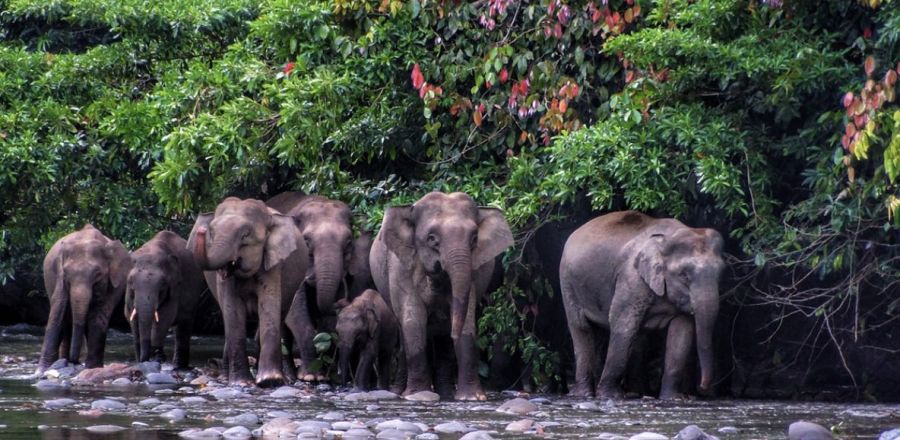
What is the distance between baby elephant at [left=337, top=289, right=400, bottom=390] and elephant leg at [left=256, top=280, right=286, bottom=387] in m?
0.59

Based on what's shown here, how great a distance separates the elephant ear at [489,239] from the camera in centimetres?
1430

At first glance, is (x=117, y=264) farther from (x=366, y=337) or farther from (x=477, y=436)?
(x=477, y=436)

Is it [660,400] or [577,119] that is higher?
[577,119]

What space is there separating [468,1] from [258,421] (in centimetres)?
655

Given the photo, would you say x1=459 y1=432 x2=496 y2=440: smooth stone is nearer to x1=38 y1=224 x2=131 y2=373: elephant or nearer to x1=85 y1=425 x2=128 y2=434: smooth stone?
x1=85 y1=425 x2=128 y2=434: smooth stone

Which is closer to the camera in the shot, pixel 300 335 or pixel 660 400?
pixel 660 400

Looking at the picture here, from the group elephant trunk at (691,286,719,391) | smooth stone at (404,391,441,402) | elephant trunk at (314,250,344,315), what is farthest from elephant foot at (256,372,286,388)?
elephant trunk at (691,286,719,391)

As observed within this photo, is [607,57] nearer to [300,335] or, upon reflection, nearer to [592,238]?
[592,238]

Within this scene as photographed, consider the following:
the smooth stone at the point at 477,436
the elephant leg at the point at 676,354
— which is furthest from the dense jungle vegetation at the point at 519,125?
the smooth stone at the point at 477,436

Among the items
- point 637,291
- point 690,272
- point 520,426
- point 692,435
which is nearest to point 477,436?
point 520,426

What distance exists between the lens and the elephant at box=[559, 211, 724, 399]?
14062 mm

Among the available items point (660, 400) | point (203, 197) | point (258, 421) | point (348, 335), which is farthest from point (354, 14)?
point (258, 421)

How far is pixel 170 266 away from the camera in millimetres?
17312

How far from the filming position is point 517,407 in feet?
41.1
